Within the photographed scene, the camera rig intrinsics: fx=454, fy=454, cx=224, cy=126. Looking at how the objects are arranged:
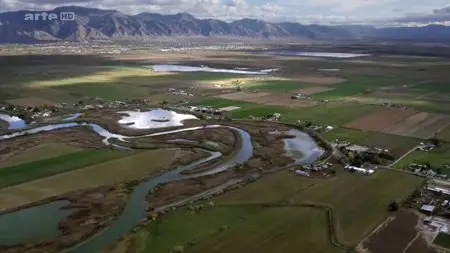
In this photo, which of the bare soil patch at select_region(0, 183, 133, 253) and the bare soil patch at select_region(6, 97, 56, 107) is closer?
the bare soil patch at select_region(0, 183, 133, 253)

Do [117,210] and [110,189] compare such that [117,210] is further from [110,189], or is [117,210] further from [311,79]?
[311,79]

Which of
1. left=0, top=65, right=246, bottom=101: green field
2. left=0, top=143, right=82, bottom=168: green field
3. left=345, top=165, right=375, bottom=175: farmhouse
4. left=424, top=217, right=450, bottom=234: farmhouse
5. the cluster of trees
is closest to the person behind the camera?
left=424, top=217, right=450, bottom=234: farmhouse

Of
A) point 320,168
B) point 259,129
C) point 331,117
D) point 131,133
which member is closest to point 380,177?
point 320,168

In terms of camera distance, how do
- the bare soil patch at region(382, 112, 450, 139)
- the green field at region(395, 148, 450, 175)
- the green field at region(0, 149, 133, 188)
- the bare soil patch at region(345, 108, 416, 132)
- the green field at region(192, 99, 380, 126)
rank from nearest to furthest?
the green field at region(0, 149, 133, 188)
the green field at region(395, 148, 450, 175)
the bare soil patch at region(382, 112, 450, 139)
the bare soil patch at region(345, 108, 416, 132)
the green field at region(192, 99, 380, 126)

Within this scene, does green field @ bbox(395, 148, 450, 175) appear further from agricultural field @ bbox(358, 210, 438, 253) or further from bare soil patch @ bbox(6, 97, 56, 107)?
bare soil patch @ bbox(6, 97, 56, 107)

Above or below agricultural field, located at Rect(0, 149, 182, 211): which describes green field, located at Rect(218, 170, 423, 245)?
above

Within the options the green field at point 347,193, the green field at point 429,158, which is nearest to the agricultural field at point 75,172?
the green field at point 347,193

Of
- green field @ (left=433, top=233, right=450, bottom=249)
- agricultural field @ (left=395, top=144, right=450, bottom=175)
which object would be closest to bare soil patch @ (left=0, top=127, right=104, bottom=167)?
agricultural field @ (left=395, top=144, right=450, bottom=175)
